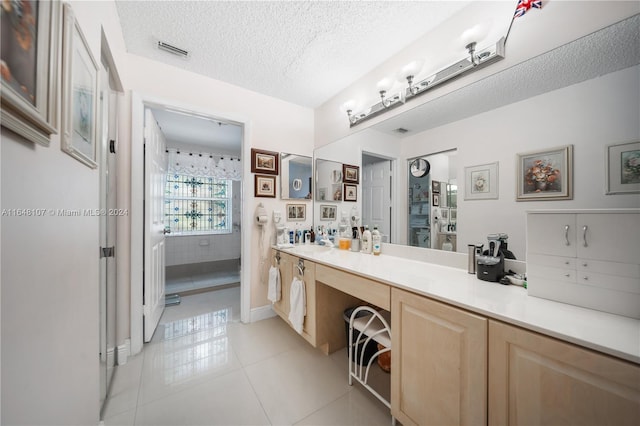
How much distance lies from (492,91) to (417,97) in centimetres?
49

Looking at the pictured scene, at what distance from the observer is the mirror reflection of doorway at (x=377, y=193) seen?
195 centimetres

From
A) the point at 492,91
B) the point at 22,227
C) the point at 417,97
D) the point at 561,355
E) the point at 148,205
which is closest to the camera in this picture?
the point at 22,227

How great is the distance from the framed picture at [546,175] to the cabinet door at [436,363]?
731mm

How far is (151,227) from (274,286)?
1209mm

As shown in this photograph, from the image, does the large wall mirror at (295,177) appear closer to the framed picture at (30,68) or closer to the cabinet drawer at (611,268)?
the framed picture at (30,68)

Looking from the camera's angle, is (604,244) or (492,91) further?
(492,91)

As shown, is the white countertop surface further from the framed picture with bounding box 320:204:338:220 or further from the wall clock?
the framed picture with bounding box 320:204:338:220

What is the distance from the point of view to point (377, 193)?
2.05 m

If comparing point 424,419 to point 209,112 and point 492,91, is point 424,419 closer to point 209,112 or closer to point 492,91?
point 492,91

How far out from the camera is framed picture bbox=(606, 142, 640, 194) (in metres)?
0.88

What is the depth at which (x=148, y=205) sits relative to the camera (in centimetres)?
193

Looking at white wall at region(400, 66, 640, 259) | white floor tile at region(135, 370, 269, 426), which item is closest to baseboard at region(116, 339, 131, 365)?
white floor tile at region(135, 370, 269, 426)

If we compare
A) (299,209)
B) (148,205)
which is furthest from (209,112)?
(299,209)

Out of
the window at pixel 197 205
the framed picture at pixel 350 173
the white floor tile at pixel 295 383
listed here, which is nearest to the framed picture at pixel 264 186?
the framed picture at pixel 350 173
